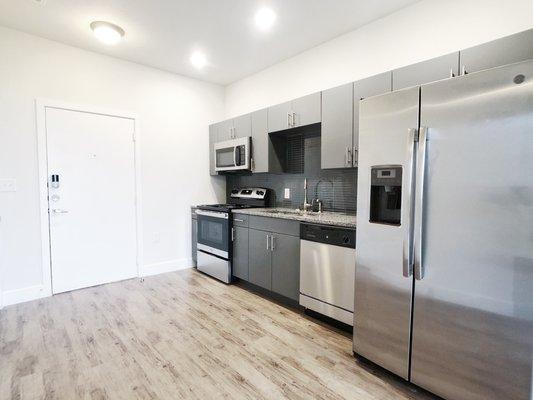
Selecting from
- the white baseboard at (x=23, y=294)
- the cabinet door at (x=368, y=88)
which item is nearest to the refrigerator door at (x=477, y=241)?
the cabinet door at (x=368, y=88)

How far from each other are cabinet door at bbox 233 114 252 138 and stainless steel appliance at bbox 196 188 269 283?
0.77 metres

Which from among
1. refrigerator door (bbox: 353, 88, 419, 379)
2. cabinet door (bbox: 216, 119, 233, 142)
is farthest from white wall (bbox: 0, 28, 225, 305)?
refrigerator door (bbox: 353, 88, 419, 379)

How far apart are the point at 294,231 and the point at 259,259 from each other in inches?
24.4

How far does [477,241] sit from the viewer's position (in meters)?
1.40

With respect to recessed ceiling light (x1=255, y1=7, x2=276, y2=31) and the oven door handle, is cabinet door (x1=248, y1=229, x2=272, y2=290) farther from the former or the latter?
recessed ceiling light (x1=255, y1=7, x2=276, y2=31)

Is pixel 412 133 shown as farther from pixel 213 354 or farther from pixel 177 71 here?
pixel 177 71

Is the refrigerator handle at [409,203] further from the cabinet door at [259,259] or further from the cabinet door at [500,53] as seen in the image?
the cabinet door at [259,259]

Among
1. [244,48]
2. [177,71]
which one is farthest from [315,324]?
[177,71]

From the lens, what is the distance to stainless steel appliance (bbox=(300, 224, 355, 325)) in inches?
89.1

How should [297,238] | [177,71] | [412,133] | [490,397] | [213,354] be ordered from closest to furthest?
[490,397], [412,133], [213,354], [297,238], [177,71]

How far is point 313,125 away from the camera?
299 centimetres

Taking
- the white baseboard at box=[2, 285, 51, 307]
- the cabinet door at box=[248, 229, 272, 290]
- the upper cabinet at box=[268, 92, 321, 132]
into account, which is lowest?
the white baseboard at box=[2, 285, 51, 307]

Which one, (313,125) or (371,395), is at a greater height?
(313,125)

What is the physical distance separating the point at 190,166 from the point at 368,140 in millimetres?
2971
